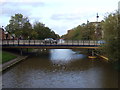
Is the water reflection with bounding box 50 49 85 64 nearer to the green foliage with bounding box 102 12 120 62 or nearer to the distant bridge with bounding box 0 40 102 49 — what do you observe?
the distant bridge with bounding box 0 40 102 49

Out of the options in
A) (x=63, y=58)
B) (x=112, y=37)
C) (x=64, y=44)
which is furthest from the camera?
(x=63, y=58)

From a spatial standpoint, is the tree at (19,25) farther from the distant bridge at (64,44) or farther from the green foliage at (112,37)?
the green foliage at (112,37)

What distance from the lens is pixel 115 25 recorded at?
2025cm

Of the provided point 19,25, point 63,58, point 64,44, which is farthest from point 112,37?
point 19,25

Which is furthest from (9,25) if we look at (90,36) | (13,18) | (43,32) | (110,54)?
(110,54)

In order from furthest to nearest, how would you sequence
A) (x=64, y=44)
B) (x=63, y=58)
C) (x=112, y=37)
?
(x=63, y=58), (x=64, y=44), (x=112, y=37)

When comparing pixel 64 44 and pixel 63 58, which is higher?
pixel 64 44

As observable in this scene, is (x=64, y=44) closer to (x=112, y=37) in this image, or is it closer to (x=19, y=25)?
(x=112, y=37)

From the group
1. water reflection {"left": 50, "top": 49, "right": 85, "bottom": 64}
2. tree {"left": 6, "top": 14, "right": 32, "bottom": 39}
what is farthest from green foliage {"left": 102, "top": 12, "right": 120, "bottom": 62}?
tree {"left": 6, "top": 14, "right": 32, "bottom": 39}

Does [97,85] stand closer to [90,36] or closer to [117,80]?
[117,80]

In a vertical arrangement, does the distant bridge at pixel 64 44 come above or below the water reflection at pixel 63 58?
above

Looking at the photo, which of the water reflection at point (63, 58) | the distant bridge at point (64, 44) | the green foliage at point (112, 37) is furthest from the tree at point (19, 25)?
the green foliage at point (112, 37)

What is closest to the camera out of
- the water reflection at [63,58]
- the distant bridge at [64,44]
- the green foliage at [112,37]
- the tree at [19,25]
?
the green foliage at [112,37]

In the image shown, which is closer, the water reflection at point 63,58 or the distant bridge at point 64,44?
the water reflection at point 63,58
